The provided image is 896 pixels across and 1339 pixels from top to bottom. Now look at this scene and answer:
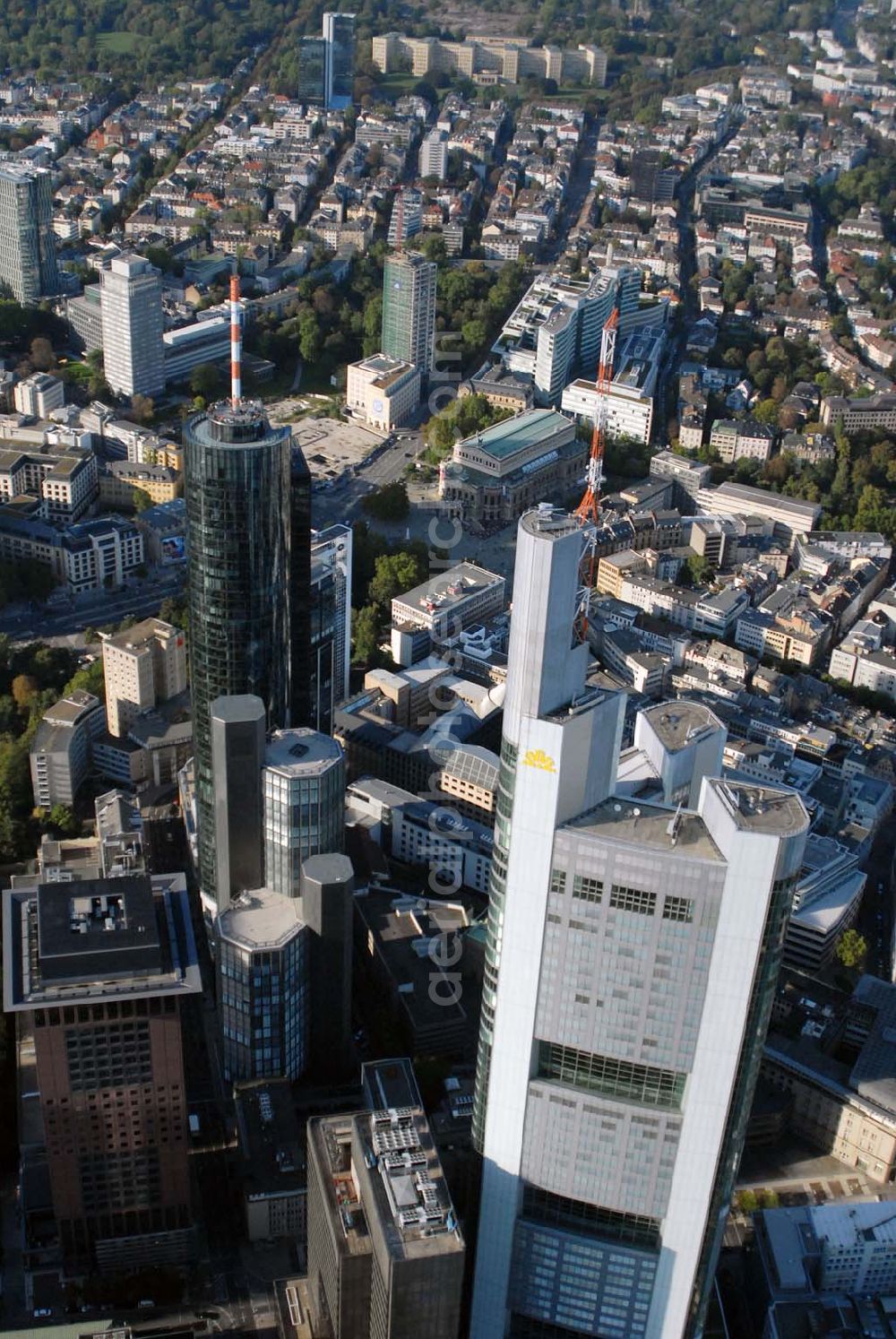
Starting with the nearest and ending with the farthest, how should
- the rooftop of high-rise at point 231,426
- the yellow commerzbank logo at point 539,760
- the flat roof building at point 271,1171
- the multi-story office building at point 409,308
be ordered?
the yellow commerzbank logo at point 539,760, the flat roof building at point 271,1171, the rooftop of high-rise at point 231,426, the multi-story office building at point 409,308

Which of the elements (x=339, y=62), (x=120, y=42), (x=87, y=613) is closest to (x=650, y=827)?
(x=87, y=613)

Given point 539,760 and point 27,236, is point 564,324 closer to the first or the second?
point 27,236

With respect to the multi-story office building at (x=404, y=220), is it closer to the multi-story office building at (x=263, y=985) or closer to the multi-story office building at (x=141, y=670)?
the multi-story office building at (x=141, y=670)

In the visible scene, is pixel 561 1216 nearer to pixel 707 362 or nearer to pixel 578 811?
pixel 578 811

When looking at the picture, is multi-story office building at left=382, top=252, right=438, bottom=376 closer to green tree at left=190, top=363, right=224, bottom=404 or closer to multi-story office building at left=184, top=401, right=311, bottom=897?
green tree at left=190, top=363, right=224, bottom=404

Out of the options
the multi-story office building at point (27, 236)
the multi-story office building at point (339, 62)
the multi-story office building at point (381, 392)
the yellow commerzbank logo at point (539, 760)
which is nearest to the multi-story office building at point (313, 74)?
the multi-story office building at point (339, 62)

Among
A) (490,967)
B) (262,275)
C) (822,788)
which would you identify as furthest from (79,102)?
(490,967)
